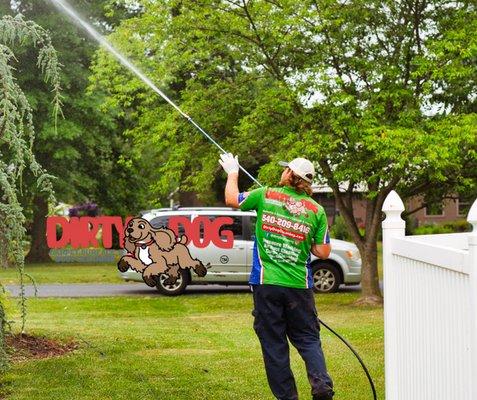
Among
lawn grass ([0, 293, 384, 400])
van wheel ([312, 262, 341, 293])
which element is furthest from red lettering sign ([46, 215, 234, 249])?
van wheel ([312, 262, 341, 293])

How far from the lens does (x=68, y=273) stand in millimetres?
26438

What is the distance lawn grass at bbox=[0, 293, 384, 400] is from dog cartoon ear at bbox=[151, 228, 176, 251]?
1.10 meters

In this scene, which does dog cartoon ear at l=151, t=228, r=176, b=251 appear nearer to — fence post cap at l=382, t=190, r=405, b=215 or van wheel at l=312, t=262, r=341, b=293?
van wheel at l=312, t=262, r=341, b=293

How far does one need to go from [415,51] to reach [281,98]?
7.71ft

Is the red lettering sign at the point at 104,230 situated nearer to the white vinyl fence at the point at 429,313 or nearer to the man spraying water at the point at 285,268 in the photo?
the man spraying water at the point at 285,268

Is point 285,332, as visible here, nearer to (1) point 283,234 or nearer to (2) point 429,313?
(1) point 283,234

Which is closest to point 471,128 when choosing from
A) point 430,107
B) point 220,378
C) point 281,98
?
point 430,107

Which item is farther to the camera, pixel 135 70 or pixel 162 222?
pixel 162 222

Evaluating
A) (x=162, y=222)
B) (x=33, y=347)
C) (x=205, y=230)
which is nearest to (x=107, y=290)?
(x=162, y=222)

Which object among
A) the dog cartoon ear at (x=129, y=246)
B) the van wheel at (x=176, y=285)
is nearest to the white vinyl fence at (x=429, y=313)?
the dog cartoon ear at (x=129, y=246)

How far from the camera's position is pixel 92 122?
30375mm

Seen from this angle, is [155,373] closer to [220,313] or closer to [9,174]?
[9,174]

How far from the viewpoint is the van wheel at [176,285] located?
724 inches

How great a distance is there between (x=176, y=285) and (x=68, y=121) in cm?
1186
